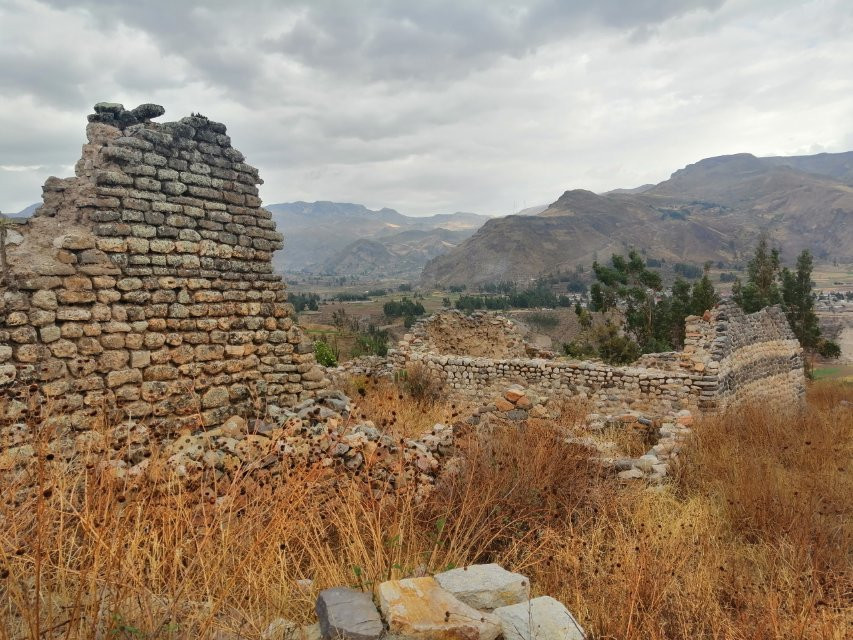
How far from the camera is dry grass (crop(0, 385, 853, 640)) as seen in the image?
2553 millimetres

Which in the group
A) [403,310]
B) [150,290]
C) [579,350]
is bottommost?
[403,310]

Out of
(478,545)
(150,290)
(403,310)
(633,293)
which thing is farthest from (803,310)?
(403,310)

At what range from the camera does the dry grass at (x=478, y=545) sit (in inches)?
101

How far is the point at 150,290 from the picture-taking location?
17.6 feet

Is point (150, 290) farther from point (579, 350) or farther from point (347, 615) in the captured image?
point (579, 350)

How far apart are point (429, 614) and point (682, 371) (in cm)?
984

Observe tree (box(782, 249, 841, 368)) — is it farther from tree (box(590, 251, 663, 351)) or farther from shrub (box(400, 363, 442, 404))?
shrub (box(400, 363, 442, 404))

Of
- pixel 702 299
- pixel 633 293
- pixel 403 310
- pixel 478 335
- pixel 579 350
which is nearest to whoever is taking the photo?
pixel 478 335

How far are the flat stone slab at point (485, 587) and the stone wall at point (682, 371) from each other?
8881 mm

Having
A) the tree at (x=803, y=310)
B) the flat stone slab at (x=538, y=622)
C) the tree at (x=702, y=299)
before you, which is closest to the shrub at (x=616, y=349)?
the tree at (x=702, y=299)

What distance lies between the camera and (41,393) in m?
4.46

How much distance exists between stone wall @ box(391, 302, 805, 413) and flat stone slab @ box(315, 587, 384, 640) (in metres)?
9.52

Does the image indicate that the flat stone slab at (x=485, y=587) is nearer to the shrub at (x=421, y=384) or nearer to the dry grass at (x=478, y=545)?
the dry grass at (x=478, y=545)

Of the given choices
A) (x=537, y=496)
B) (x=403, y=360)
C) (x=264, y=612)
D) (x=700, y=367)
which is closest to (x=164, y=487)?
(x=264, y=612)
